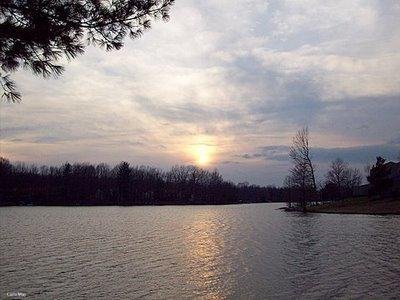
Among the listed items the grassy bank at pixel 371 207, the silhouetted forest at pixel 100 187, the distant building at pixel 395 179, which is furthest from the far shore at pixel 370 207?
the silhouetted forest at pixel 100 187

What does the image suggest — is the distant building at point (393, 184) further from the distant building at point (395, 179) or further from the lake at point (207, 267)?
the lake at point (207, 267)

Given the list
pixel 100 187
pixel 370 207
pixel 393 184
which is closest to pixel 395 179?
pixel 393 184

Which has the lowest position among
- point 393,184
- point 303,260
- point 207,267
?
point 207,267

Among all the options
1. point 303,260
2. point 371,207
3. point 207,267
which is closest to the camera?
point 207,267

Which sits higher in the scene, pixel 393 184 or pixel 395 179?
pixel 395 179

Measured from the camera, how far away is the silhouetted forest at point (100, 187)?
140 metres

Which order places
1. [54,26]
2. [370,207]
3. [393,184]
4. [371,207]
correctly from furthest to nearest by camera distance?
1. [393,184]
2. [370,207]
3. [371,207]
4. [54,26]

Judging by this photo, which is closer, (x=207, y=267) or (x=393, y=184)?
(x=207, y=267)

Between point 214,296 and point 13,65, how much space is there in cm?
1060

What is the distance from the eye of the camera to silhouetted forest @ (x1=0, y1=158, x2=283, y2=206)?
140m

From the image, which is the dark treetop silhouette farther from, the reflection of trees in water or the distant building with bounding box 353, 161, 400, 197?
the distant building with bounding box 353, 161, 400, 197

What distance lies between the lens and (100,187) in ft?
520

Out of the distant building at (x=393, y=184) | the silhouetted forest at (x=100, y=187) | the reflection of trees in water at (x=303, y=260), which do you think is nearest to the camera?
the reflection of trees in water at (x=303, y=260)

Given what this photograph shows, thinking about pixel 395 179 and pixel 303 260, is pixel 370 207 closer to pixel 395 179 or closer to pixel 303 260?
pixel 395 179
